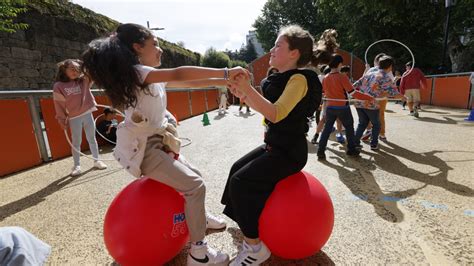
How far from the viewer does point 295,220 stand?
242cm

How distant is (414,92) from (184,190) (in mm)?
13071

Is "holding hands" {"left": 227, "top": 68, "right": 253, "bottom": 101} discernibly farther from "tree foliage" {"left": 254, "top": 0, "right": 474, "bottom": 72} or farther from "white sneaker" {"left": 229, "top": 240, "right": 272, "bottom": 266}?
"tree foliage" {"left": 254, "top": 0, "right": 474, "bottom": 72}

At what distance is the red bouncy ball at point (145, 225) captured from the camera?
239 cm

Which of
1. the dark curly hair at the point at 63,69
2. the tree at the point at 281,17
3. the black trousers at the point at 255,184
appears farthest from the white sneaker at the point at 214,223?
the tree at the point at 281,17

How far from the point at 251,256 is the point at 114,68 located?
2.01 meters

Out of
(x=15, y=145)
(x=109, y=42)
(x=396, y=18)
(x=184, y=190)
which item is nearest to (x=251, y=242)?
(x=184, y=190)

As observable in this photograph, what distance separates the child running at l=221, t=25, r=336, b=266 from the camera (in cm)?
249

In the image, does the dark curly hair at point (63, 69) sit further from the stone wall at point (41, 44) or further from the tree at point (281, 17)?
the tree at point (281, 17)

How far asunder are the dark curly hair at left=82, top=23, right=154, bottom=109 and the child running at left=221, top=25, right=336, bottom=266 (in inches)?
32.6

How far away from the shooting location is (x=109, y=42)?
212 centimetres

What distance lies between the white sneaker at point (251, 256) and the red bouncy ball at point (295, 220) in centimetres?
6

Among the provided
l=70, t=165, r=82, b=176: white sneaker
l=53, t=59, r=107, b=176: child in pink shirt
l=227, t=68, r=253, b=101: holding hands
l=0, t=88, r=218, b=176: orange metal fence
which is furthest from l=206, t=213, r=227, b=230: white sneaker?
l=0, t=88, r=218, b=176: orange metal fence

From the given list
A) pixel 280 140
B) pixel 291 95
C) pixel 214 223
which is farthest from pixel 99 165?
pixel 291 95

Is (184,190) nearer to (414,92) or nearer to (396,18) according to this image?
(414,92)
